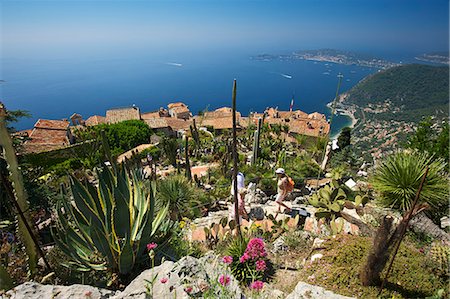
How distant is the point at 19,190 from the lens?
2.88 m

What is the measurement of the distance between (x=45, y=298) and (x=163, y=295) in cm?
93

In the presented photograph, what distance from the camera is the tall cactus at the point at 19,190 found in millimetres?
2709

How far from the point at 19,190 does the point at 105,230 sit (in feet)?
3.29

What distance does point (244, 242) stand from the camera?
3809 mm

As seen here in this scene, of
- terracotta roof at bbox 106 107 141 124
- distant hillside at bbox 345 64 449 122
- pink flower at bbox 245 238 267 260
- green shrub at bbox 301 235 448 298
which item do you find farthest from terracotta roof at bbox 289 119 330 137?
distant hillside at bbox 345 64 449 122

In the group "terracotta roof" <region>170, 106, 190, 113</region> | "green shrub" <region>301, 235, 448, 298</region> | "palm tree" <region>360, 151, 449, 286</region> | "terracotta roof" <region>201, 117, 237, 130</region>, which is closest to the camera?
"green shrub" <region>301, 235, 448, 298</region>

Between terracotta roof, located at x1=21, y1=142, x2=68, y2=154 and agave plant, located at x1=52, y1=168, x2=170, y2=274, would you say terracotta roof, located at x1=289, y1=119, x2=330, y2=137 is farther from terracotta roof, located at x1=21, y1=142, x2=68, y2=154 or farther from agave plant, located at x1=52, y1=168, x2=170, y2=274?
agave plant, located at x1=52, y1=168, x2=170, y2=274

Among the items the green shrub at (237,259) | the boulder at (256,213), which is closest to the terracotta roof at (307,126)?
the boulder at (256,213)

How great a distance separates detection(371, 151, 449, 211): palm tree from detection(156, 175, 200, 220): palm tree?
3801 millimetres

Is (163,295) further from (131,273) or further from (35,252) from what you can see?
(35,252)

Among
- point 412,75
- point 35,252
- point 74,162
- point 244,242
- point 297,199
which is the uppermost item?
point 412,75

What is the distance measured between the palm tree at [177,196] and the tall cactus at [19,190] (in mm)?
2793

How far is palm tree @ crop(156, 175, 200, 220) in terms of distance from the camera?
5871 millimetres

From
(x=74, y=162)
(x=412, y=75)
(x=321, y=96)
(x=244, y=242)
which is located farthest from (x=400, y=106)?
(x=244, y=242)
